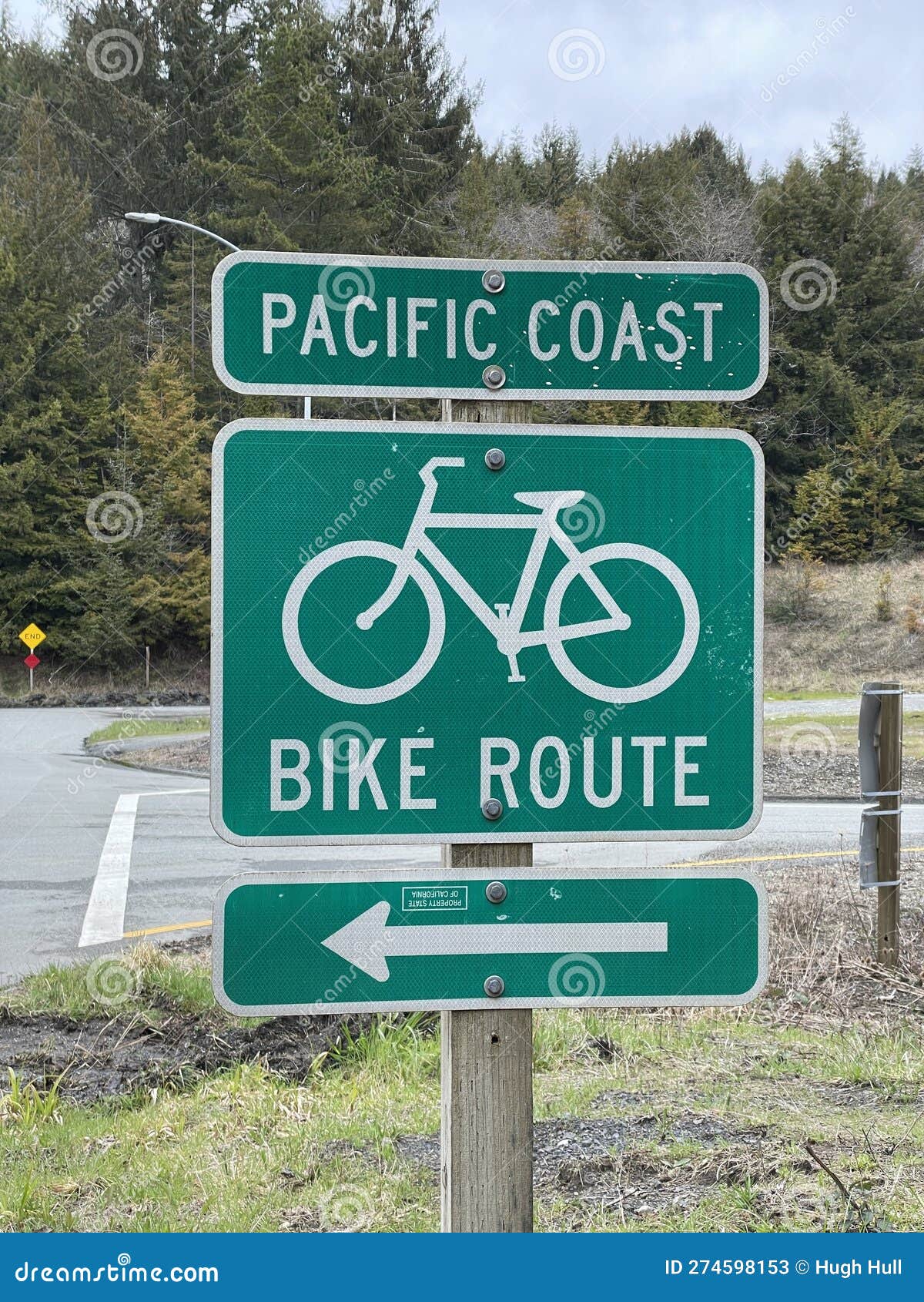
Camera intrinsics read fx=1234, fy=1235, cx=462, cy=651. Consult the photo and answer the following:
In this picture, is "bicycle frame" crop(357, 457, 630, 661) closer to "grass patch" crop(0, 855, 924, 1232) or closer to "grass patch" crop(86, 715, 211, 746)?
"grass patch" crop(0, 855, 924, 1232)

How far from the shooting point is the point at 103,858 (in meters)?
9.78

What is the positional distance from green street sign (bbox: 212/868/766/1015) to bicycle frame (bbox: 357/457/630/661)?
1.07 feet

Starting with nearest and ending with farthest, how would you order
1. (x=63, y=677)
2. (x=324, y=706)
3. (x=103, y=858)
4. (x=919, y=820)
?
(x=324, y=706)
(x=103, y=858)
(x=919, y=820)
(x=63, y=677)

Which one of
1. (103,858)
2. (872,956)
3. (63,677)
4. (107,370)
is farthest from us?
(107,370)

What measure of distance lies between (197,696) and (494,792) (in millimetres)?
33783

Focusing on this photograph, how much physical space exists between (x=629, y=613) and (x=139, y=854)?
892 cm

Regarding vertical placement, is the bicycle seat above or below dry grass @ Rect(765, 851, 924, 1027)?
above

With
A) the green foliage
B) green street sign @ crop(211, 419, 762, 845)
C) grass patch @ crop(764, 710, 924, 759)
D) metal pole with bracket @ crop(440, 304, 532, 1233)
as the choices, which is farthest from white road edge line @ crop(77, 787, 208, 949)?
the green foliage

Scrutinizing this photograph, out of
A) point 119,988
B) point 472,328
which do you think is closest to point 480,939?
point 472,328

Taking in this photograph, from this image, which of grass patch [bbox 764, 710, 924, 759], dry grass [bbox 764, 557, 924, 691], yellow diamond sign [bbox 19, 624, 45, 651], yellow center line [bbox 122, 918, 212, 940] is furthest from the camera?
yellow diamond sign [bbox 19, 624, 45, 651]

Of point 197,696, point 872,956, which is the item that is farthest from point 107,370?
point 872,956

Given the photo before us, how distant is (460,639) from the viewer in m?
1.65

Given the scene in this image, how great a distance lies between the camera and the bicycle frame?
1642 mm

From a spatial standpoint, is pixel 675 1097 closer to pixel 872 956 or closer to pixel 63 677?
pixel 872 956
